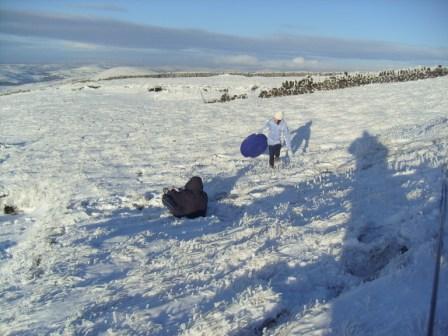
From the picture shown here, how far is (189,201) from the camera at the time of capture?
10406mm

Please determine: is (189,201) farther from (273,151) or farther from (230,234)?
(273,151)

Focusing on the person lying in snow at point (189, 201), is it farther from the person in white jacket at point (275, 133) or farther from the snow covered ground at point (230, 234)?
the person in white jacket at point (275, 133)

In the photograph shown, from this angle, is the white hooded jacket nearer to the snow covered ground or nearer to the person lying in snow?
the snow covered ground

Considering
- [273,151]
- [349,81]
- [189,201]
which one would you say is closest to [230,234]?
[189,201]

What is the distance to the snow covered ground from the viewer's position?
600 cm

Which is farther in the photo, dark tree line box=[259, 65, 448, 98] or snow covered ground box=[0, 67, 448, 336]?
dark tree line box=[259, 65, 448, 98]

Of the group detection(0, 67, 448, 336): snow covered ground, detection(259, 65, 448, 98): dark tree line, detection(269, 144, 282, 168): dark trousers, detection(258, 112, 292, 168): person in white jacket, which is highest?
detection(259, 65, 448, 98): dark tree line

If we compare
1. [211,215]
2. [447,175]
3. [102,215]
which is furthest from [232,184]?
[447,175]

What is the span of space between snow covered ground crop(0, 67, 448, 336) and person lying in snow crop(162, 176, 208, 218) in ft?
0.85

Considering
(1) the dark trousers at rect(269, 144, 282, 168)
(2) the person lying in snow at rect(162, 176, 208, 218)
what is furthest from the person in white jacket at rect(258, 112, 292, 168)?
(2) the person lying in snow at rect(162, 176, 208, 218)

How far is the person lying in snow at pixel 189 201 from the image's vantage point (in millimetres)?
10414

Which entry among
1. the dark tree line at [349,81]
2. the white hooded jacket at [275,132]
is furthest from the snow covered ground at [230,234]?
the dark tree line at [349,81]

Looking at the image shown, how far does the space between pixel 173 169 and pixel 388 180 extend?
6902mm

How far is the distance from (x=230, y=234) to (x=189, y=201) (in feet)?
5.22
